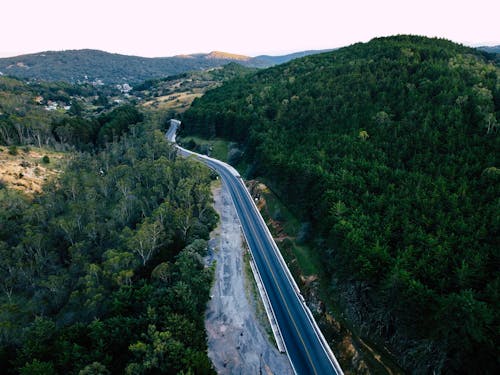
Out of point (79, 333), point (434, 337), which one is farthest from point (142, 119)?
point (434, 337)

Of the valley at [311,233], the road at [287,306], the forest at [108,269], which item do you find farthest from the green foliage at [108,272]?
the road at [287,306]

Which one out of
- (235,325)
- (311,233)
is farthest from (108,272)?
(311,233)

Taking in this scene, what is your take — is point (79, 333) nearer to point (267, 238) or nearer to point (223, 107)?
point (267, 238)

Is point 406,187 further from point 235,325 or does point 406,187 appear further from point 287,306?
point 235,325

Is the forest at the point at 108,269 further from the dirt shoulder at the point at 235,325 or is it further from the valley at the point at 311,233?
the dirt shoulder at the point at 235,325

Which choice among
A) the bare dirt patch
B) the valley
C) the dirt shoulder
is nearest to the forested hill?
the valley

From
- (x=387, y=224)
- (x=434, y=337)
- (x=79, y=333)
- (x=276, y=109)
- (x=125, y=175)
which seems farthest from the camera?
(x=276, y=109)
